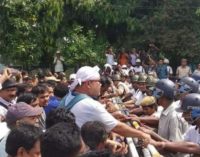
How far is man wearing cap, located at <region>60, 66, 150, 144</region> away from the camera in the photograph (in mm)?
4802

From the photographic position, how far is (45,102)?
7.48 meters

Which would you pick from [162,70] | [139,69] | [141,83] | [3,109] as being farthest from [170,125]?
[162,70]

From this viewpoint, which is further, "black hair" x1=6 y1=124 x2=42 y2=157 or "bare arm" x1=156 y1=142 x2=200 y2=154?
"bare arm" x1=156 y1=142 x2=200 y2=154

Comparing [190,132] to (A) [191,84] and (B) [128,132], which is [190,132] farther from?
(A) [191,84]

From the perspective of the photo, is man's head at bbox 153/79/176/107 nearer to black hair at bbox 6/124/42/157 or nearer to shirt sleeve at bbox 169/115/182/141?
shirt sleeve at bbox 169/115/182/141

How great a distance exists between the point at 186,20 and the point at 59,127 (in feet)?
76.5

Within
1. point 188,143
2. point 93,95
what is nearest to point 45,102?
point 93,95

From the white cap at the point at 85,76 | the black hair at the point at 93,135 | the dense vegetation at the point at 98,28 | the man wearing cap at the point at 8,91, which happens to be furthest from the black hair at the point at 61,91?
the dense vegetation at the point at 98,28

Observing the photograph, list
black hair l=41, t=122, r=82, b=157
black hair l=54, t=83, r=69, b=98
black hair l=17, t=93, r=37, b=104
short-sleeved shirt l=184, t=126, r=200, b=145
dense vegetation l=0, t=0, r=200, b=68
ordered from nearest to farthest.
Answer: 1. black hair l=41, t=122, r=82, b=157
2. short-sleeved shirt l=184, t=126, r=200, b=145
3. black hair l=17, t=93, r=37, b=104
4. black hair l=54, t=83, r=69, b=98
5. dense vegetation l=0, t=0, r=200, b=68

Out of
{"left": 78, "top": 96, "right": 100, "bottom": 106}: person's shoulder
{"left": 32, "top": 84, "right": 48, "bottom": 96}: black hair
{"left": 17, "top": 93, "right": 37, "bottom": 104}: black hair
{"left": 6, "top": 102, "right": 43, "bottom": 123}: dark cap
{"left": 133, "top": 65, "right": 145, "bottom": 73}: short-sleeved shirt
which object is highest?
{"left": 78, "top": 96, "right": 100, "bottom": 106}: person's shoulder

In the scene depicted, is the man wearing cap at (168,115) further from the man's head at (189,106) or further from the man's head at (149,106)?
the man's head at (149,106)

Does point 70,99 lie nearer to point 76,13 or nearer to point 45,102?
point 45,102

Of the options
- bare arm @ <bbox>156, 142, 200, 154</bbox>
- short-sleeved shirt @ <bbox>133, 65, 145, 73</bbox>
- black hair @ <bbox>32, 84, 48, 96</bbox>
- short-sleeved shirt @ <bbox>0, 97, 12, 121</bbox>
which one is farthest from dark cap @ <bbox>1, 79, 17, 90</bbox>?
short-sleeved shirt @ <bbox>133, 65, 145, 73</bbox>

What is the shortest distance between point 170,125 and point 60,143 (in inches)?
107
